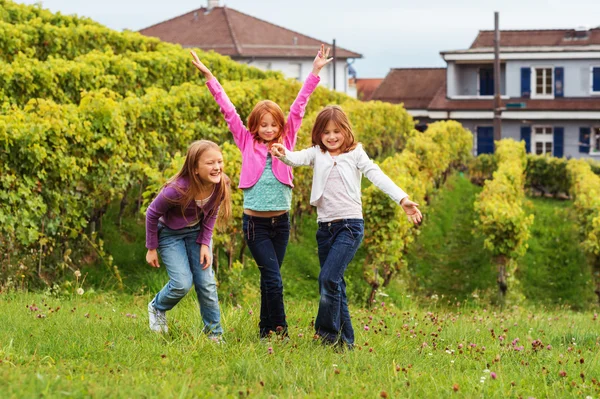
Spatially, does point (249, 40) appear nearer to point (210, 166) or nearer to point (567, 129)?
point (567, 129)

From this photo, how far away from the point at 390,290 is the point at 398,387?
767 cm

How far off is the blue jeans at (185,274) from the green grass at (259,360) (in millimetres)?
177

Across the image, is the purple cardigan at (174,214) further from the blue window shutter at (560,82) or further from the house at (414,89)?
the house at (414,89)

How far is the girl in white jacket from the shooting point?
6312 mm

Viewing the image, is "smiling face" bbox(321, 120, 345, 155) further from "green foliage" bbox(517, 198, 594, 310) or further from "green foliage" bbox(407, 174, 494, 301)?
"green foliage" bbox(517, 198, 594, 310)

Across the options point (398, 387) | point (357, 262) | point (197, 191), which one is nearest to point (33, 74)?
point (357, 262)

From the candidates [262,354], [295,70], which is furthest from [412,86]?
[262,354]

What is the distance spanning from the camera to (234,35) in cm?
5512

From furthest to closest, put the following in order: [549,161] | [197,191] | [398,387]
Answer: [549,161], [197,191], [398,387]

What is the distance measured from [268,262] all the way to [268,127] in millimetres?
997

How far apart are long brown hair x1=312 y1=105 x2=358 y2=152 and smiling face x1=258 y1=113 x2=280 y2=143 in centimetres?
29

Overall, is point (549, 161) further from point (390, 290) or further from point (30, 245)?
point (30, 245)

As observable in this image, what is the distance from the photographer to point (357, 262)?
1405 cm

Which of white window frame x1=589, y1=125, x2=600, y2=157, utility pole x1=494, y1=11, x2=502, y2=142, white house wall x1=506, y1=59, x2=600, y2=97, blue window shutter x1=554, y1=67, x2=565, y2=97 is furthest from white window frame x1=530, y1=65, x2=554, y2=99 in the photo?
utility pole x1=494, y1=11, x2=502, y2=142
